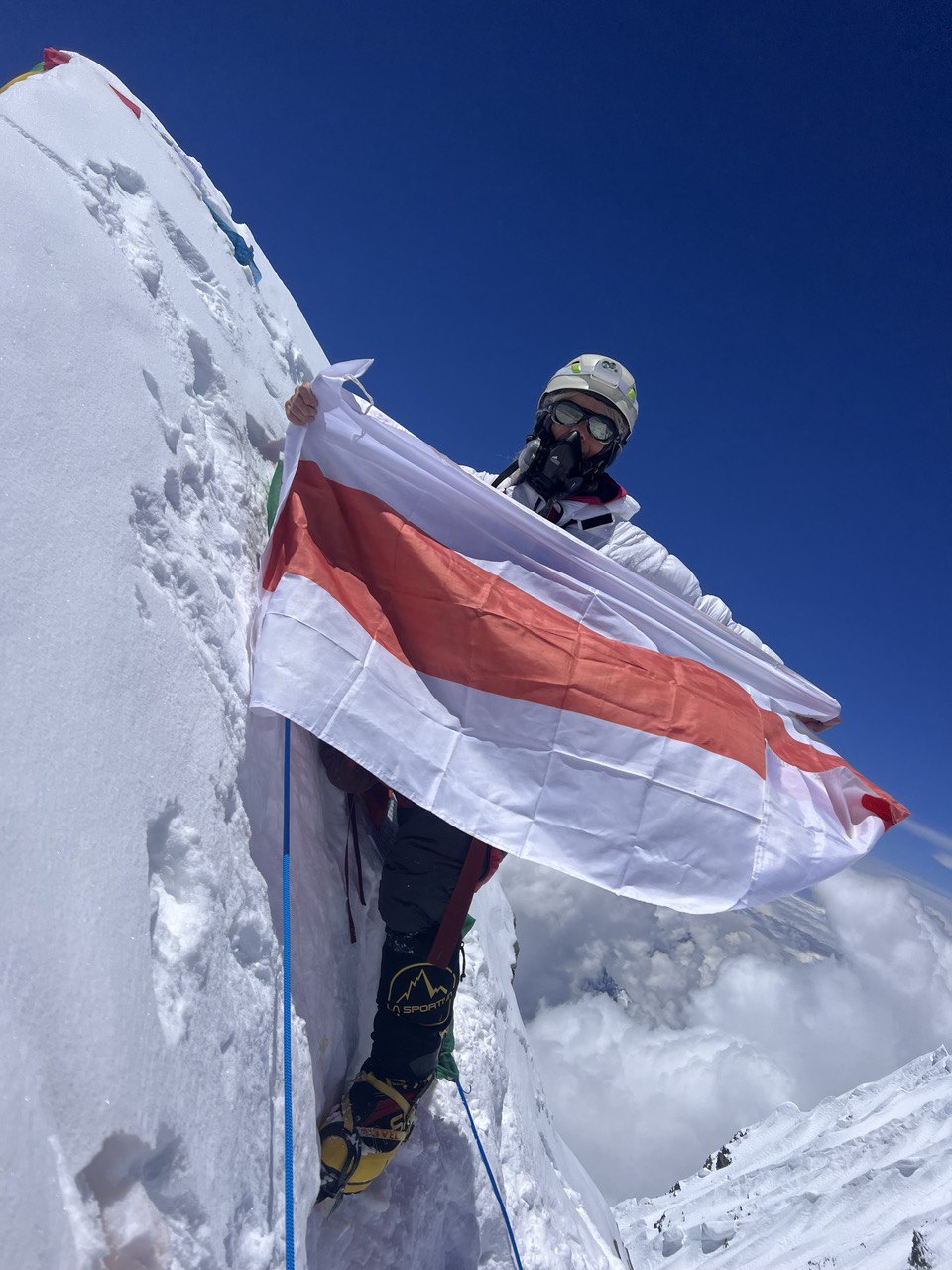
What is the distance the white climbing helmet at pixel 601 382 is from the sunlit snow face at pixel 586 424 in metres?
0.03

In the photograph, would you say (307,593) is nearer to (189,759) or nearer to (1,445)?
(189,759)

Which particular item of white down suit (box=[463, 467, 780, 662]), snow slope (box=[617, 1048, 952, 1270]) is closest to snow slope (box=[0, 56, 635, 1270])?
white down suit (box=[463, 467, 780, 662])

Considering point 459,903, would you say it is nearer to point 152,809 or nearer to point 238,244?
point 152,809

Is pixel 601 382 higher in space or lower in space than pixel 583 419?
higher

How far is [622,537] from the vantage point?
17.2ft

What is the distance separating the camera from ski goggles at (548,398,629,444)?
17.0ft

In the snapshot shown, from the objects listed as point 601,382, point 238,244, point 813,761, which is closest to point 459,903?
point 813,761

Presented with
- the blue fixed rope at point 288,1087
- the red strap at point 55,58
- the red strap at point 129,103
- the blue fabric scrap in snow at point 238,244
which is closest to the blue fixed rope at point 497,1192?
the blue fixed rope at point 288,1087

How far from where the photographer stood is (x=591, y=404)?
5.26 metres

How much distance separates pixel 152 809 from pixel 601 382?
13.4 ft

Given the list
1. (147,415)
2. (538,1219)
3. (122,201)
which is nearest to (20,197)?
(147,415)

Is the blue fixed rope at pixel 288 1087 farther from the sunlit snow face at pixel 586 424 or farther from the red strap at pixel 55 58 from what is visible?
the red strap at pixel 55 58

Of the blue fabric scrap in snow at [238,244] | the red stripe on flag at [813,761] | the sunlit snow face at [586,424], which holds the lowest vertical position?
the red stripe on flag at [813,761]

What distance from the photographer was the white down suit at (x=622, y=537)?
17.1ft
